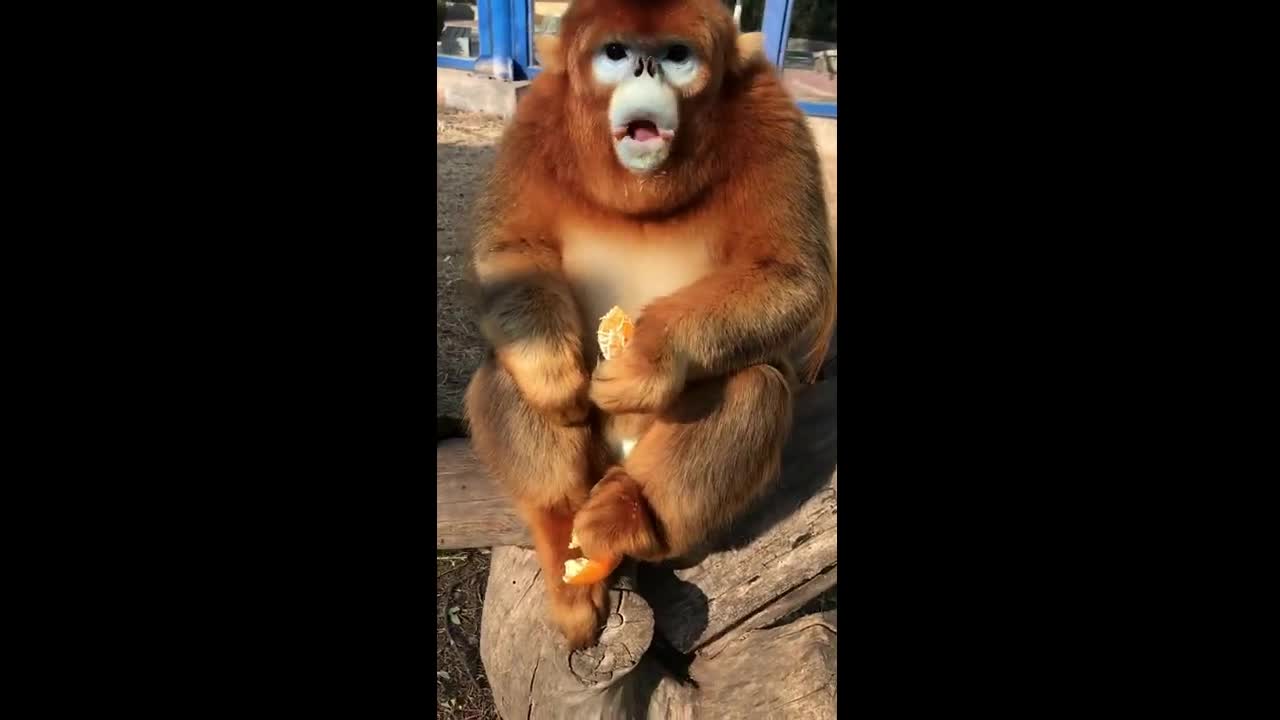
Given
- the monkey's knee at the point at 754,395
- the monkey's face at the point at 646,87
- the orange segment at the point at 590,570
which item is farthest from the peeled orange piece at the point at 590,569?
the monkey's face at the point at 646,87

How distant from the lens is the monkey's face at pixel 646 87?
5.97 feet

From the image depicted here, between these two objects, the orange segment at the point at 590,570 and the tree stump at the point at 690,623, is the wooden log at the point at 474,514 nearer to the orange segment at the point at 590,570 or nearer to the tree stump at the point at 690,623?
the tree stump at the point at 690,623

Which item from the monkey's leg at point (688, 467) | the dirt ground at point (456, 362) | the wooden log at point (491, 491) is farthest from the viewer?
the wooden log at point (491, 491)

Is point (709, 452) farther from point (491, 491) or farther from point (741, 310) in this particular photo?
point (491, 491)

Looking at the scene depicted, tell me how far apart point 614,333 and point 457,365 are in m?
1.32

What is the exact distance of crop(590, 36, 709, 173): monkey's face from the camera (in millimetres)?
1818

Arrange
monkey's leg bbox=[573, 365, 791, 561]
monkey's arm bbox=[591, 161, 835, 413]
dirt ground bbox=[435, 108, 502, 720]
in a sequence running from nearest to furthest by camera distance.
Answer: monkey's arm bbox=[591, 161, 835, 413] → monkey's leg bbox=[573, 365, 791, 561] → dirt ground bbox=[435, 108, 502, 720]

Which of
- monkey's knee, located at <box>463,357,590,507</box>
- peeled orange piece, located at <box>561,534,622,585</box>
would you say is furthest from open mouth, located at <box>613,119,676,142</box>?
peeled orange piece, located at <box>561,534,622,585</box>

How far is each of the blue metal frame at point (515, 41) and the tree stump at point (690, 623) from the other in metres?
1.10

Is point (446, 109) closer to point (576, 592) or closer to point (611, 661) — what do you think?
point (576, 592)

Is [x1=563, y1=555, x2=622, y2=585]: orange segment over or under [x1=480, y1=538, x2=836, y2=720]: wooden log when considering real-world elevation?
over

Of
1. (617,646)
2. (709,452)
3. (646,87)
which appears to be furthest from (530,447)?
(646,87)

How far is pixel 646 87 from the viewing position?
1.81 metres

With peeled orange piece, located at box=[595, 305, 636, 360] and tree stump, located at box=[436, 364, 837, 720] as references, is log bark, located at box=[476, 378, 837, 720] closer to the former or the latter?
tree stump, located at box=[436, 364, 837, 720]
